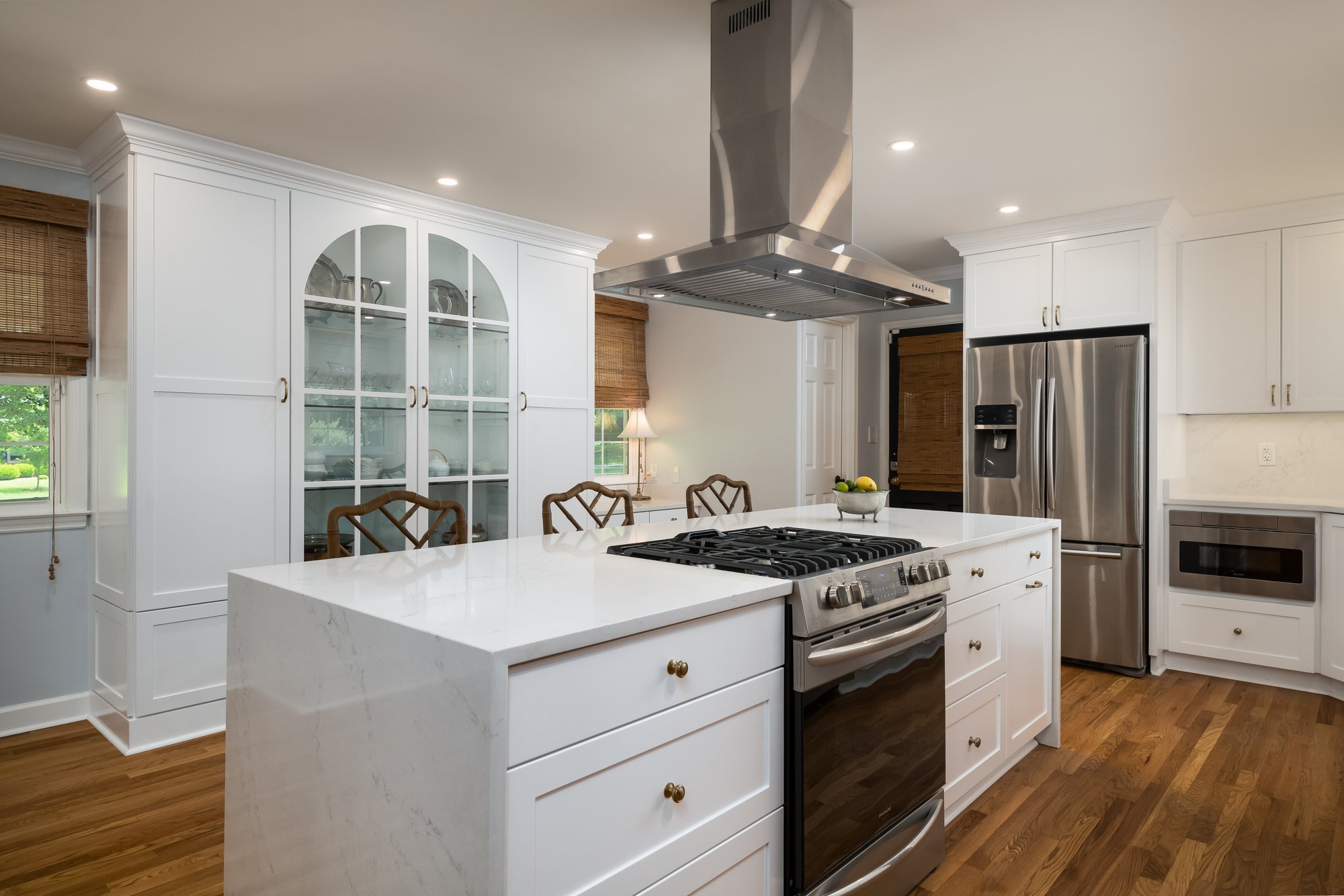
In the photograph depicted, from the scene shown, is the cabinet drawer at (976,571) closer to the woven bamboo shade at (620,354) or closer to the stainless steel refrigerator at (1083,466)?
the stainless steel refrigerator at (1083,466)

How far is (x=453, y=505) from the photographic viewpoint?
2.53 metres

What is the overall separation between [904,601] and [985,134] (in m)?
2.04

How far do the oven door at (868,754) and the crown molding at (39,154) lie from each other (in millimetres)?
3628

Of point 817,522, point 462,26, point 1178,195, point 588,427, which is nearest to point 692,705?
point 817,522

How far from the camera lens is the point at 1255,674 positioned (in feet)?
12.9

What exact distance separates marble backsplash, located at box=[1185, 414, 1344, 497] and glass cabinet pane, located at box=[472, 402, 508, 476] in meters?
3.87

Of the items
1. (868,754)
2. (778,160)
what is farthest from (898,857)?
(778,160)

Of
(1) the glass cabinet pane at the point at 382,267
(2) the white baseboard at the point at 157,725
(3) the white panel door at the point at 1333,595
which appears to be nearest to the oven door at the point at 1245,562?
(3) the white panel door at the point at 1333,595

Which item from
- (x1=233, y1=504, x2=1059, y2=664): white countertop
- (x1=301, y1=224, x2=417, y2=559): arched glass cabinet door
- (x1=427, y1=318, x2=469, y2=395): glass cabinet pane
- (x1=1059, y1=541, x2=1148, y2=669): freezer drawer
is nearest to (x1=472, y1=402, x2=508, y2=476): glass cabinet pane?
(x1=427, y1=318, x2=469, y2=395): glass cabinet pane

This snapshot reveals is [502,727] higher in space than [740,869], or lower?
higher

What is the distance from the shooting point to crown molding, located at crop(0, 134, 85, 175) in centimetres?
316

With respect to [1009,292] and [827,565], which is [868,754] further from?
[1009,292]

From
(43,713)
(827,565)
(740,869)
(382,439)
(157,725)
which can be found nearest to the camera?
(740,869)

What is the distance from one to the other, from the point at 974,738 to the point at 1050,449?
2.27 metres
